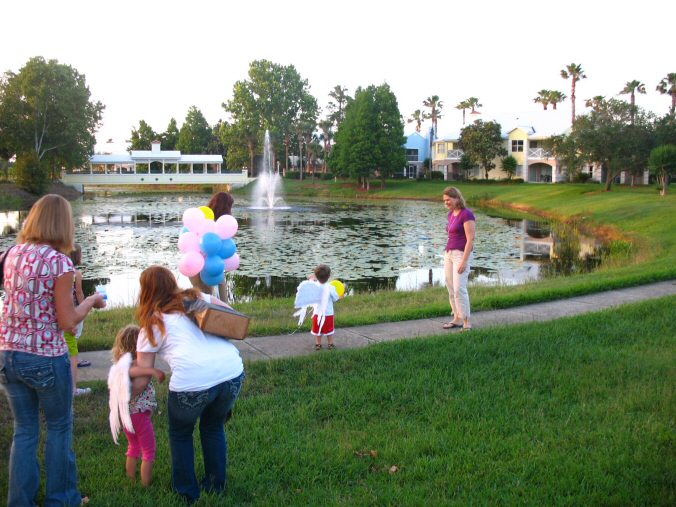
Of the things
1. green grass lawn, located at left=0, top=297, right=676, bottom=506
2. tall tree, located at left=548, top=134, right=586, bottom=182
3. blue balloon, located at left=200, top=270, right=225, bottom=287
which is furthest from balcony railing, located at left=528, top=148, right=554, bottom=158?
blue balloon, located at left=200, top=270, right=225, bottom=287

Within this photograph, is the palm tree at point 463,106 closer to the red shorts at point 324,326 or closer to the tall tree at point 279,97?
the tall tree at point 279,97

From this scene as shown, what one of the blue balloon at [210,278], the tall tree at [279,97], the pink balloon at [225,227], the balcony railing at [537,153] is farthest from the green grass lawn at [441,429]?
the tall tree at [279,97]

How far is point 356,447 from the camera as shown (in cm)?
498

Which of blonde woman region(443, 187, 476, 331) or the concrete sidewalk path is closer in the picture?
the concrete sidewalk path

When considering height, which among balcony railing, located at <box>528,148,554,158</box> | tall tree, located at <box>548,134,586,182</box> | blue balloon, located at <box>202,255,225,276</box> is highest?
balcony railing, located at <box>528,148,554,158</box>

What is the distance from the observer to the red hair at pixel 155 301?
12.8 feet

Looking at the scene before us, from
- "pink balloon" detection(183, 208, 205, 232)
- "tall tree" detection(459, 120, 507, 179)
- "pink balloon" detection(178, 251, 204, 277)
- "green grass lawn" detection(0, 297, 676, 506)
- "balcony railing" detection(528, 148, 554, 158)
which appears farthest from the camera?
"tall tree" detection(459, 120, 507, 179)

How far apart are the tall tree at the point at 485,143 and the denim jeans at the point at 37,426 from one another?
66517 millimetres

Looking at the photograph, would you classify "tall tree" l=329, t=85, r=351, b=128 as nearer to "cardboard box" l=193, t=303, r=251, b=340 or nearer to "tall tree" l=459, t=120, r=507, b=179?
"tall tree" l=459, t=120, r=507, b=179

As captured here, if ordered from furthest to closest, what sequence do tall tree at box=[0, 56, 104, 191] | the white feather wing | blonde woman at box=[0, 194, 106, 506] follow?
tall tree at box=[0, 56, 104, 191] < the white feather wing < blonde woman at box=[0, 194, 106, 506]

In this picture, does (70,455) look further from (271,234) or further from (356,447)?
(271,234)

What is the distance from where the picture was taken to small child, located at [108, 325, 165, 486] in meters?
4.02

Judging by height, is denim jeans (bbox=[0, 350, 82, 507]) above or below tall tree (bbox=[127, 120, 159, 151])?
below

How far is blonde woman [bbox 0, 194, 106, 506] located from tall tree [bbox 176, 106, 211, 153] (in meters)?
100
